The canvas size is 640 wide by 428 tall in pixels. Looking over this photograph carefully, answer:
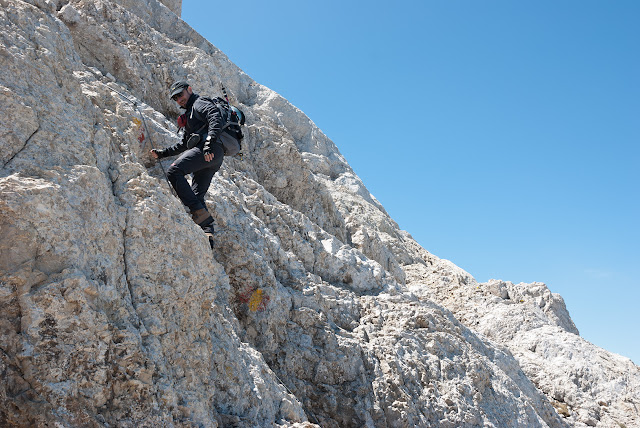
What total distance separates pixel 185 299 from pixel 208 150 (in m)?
2.36

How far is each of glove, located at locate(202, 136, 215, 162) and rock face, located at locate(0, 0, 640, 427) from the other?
35.6 inches

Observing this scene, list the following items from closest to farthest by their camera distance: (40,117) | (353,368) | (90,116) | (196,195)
A: (40,117) < (90,116) < (196,195) < (353,368)

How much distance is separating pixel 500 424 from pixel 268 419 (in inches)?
239

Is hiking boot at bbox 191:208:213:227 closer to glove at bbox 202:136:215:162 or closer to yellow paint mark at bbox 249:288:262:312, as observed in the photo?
glove at bbox 202:136:215:162

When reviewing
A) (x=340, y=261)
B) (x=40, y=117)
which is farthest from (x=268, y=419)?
(x=340, y=261)

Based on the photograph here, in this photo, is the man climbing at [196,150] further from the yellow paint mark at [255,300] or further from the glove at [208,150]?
the yellow paint mark at [255,300]

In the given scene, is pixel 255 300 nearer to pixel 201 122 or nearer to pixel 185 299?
pixel 185 299

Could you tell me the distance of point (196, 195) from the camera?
8227 millimetres

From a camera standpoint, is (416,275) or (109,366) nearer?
(109,366)

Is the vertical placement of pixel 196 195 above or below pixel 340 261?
below

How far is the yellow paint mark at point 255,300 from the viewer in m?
8.59

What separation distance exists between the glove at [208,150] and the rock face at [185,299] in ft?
2.97

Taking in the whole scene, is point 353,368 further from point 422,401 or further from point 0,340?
point 0,340

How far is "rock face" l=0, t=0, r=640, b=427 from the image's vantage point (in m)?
4.79
